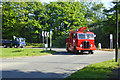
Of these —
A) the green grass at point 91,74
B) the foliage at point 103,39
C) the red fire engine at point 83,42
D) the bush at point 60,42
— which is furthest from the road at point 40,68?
the bush at point 60,42

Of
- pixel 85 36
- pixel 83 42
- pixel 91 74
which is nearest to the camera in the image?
pixel 91 74

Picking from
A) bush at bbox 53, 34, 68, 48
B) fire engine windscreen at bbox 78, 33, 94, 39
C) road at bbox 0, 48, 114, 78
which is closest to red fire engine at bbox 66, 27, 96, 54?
fire engine windscreen at bbox 78, 33, 94, 39

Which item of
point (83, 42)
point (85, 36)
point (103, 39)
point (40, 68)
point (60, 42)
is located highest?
point (85, 36)

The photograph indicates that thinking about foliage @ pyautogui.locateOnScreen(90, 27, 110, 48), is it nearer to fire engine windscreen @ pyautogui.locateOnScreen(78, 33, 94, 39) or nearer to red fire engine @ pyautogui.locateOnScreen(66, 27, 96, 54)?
fire engine windscreen @ pyautogui.locateOnScreen(78, 33, 94, 39)

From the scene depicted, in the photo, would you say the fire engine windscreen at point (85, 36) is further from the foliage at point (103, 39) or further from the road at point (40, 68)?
the foliage at point (103, 39)

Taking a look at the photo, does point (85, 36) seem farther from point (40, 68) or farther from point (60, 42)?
point (60, 42)

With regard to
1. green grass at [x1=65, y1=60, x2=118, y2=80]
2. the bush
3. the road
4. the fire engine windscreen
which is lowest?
the road

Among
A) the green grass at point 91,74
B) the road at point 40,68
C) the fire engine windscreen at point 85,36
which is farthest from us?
the fire engine windscreen at point 85,36

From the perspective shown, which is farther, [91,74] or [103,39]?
[103,39]

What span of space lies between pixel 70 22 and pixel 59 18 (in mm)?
4178

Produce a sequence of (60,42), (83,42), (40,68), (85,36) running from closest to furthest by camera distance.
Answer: (40,68) → (83,42) → (85,36) → (60,42)

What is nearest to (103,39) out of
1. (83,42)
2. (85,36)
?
(85,36)

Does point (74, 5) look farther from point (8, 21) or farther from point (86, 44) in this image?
point (86, 44)

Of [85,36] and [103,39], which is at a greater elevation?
[85,36]
